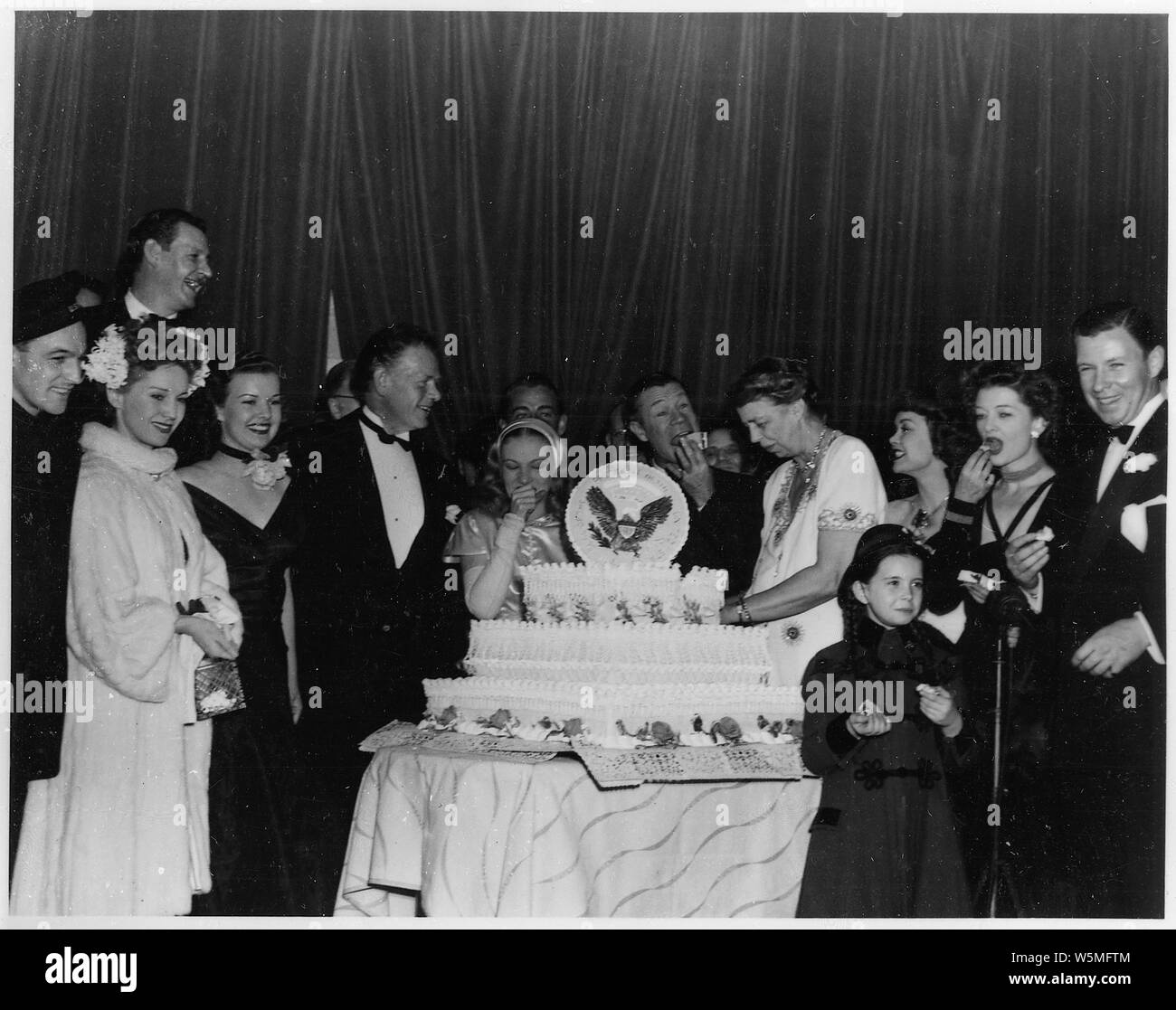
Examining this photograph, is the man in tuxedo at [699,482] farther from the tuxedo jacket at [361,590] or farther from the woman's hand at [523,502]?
the tuxedo jacket at [361,590]

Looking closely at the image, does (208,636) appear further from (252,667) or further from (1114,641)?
(1114,641)

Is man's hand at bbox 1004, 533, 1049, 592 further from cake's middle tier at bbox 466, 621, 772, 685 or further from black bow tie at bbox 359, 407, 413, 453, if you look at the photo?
black bow tie at bbox 359, 407, 413, 453

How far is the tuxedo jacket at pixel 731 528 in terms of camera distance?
461cm

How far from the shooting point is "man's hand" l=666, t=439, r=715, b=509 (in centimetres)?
467

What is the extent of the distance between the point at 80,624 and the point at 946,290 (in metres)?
3.18

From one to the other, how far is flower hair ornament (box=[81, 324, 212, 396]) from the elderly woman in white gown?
1.85 m

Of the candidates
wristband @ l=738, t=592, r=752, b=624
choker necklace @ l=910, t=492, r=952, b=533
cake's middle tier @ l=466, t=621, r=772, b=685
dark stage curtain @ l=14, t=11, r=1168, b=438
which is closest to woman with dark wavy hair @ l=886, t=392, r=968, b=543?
choker necklace @ l=910, t=492, r=952, b=533

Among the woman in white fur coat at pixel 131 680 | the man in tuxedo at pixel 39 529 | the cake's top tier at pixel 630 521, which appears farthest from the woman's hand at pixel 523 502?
the man in tuxedo at pixel 39 529

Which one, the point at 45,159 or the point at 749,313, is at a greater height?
the point at 45,159

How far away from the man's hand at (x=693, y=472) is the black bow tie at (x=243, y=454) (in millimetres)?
1357

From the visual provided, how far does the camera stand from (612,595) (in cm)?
431

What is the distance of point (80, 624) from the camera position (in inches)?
180
